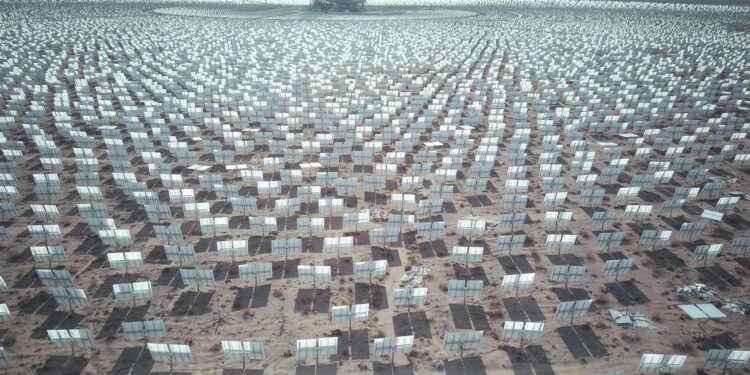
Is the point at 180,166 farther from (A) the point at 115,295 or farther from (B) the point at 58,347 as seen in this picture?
(B) the point at 58,347

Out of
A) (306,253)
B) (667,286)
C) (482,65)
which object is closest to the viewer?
(667,286)

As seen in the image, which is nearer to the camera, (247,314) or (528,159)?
(247,314)

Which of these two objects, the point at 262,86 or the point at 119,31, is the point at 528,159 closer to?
the point at 262,86

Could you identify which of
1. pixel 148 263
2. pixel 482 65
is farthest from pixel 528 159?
pixel 482 65

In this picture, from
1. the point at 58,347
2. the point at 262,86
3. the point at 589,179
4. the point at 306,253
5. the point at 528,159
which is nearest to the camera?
the point at 58,347

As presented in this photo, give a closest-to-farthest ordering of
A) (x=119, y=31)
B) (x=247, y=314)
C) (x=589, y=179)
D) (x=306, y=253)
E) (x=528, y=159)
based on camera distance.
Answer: (x=247, y=314) < (x=306, y=253) < (x=589, y=179) < (x=528, y=159) < (x=119, y=31)

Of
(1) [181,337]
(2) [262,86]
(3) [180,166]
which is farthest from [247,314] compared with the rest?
(2) [262,86]

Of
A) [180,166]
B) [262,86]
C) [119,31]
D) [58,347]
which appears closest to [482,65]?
[262,86]

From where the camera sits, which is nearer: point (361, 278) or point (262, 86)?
point (361, 278)

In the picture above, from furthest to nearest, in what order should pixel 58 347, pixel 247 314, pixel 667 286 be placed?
pixel 667 286
pixel 247 314
pixel 58 347
